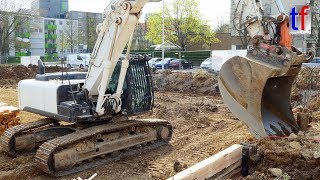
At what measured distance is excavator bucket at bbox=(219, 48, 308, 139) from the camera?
6.10m

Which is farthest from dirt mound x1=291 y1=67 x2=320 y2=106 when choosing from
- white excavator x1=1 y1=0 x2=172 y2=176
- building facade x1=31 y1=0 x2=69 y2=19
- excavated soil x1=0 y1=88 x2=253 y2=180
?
building facade x1=31 y1=0 x2=69 y2=19

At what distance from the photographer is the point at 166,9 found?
53.9 m

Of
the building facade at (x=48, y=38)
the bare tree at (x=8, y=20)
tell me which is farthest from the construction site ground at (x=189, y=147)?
the building facade at (x=48, y=38)

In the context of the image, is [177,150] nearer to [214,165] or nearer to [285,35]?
[214,165]

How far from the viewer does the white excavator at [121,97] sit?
6289 mm

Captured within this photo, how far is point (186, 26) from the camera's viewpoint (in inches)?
2045

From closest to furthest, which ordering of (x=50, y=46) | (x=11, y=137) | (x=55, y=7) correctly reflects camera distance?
(x=11, y=137) < (x=50, y=46) < (x=55, y=7)

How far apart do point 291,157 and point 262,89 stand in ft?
3.62

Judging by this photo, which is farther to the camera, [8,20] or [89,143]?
[8,20]

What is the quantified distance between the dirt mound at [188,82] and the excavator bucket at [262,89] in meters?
10.6

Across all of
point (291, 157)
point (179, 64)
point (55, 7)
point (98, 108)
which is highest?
point (55, 7)

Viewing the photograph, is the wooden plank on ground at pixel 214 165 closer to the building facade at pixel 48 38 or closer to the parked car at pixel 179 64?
the parked car at pixel 179 64

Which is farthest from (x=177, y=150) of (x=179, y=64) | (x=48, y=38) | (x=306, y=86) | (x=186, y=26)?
(x=48, y=38)

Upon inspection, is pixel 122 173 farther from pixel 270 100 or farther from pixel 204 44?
pixel 204 44
